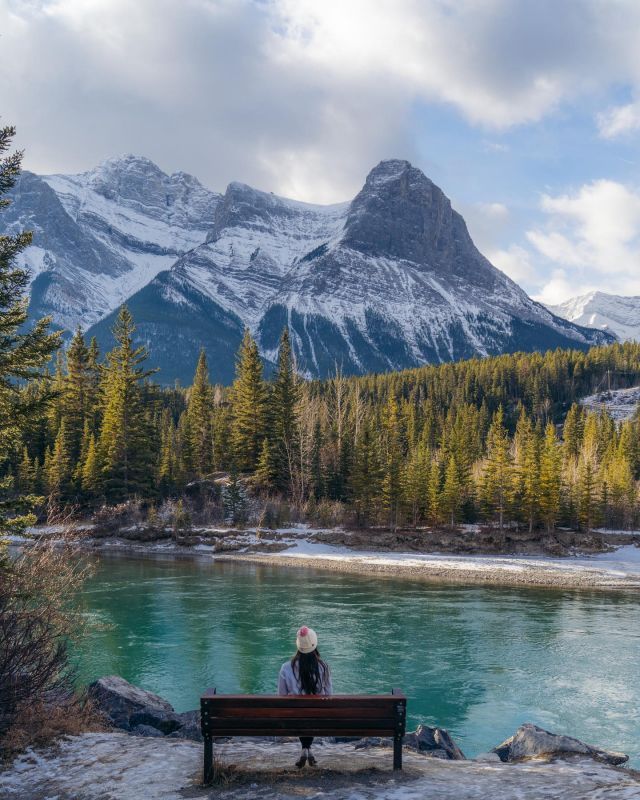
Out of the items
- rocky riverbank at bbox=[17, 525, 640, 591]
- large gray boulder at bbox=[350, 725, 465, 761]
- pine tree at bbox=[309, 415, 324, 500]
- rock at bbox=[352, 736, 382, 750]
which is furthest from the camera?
pine tree at bbox=[309, 415, 324, 500]

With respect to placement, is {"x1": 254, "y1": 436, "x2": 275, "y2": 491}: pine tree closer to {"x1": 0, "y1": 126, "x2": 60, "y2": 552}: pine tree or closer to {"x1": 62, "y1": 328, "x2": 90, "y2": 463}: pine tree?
{"x1": 62, "y1": 328, "x2": 90, "y2": 463}: pine tree

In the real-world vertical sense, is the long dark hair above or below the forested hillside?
below

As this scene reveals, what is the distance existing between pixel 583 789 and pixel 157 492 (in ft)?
231

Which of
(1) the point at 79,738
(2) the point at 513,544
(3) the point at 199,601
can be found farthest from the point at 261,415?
(1) the point at 79,738

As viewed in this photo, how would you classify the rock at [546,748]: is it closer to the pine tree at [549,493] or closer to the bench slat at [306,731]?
the bench slat at [306,731]

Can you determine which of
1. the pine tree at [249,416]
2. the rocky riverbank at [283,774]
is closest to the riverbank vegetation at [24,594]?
the rocky riverbank at [283,774]

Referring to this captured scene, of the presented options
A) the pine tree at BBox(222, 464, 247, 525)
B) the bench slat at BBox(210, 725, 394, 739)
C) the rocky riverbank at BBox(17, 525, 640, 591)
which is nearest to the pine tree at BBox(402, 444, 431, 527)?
the rocky riverbank at BBox(17, 525, 640, 591)

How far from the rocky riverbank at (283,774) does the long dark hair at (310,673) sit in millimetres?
1083

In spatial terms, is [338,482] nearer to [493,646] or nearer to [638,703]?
[493,646]

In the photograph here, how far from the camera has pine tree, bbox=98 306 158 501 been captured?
72688mm

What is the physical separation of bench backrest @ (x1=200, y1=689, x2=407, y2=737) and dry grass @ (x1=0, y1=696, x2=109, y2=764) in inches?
145

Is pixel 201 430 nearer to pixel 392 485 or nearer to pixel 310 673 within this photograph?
pixel 392 485

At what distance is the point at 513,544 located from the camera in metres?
61.4

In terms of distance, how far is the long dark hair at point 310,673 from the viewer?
9203 millimetres
